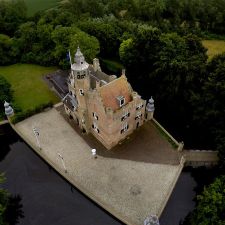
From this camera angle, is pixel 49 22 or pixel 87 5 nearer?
pixel 49 22

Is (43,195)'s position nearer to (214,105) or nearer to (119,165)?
(119,165)

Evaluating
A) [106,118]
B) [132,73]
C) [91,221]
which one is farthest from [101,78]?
[91,221]

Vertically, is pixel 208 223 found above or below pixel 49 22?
below

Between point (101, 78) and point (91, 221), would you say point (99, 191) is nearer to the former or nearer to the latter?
point (91, 221)

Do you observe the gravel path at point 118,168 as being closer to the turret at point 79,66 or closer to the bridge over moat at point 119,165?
the bridge over moat at point 119,165

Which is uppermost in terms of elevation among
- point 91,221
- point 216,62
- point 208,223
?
point 216,62

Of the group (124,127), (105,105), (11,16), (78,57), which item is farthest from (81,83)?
(11,16)

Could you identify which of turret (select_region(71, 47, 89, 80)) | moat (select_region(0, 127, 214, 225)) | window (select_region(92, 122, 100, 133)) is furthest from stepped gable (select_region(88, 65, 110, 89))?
moat (select_region(0, 127, 214, 225))
